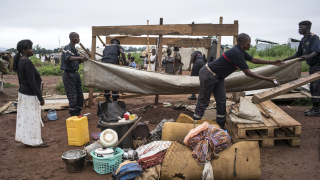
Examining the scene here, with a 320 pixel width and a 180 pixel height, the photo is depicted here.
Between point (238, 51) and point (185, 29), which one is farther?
point (185, 29)

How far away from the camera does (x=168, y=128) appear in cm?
396

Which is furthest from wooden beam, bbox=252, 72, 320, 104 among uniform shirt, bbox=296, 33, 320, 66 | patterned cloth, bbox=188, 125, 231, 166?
patterned cloth, bbox=188, 125, 231, 166

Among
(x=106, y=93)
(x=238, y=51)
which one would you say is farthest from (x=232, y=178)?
(x=106, y=93)

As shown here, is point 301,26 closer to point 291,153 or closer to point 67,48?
point 291,153

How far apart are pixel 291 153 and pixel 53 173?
3909 mm

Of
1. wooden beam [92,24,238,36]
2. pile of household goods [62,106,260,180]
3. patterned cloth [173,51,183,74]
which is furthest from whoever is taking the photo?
patterned cloth [173,51,183,74]

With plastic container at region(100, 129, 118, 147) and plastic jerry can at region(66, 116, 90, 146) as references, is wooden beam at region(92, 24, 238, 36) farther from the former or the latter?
plastic container at region(100, 129, 118, 147)

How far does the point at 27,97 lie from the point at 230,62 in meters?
3.77

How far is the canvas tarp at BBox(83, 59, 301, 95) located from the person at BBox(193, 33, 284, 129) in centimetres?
116

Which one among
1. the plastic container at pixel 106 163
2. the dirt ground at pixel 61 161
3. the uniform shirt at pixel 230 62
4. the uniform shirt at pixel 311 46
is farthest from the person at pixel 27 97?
the uniform shirt at pixel 311 46

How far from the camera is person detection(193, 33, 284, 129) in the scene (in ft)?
13.8

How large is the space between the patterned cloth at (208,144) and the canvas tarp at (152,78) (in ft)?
7.85

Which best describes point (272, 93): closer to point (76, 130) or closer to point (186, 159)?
point (186, 159)

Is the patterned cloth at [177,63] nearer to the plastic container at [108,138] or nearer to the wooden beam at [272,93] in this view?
the wooden beam at [272,93]
